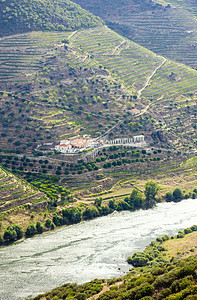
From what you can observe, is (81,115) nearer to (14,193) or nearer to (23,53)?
(23,53)

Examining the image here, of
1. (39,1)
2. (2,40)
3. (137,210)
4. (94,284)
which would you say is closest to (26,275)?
(94,284)

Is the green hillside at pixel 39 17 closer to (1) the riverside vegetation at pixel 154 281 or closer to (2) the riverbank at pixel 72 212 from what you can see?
(2) the riverbank at pixel 72 212

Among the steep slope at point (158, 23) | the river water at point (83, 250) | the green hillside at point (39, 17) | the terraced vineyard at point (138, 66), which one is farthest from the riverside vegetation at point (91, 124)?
the river water at point (83, 250)

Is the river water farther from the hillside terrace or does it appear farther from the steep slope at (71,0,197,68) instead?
the steep slope at (71,0,197,68)

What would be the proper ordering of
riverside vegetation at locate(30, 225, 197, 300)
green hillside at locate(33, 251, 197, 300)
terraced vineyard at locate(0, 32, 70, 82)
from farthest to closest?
terraced vineyard at locate(0, 32, 70, 82)
riverside vegetation at locate(30, 225, 197, 300)
green hillside at locate(33, 251, 197, 300)

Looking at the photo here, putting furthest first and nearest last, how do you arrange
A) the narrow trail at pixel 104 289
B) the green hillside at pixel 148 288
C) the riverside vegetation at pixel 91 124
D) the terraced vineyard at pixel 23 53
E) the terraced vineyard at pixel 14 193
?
the terraced vineyard at pixel 23 53 < the terraced vineyard at pixel 14 193 < the riverside vegetation at pixel 91 124 < the narrow trail at pixel 104 289 < the green hillside at pixel 148 288

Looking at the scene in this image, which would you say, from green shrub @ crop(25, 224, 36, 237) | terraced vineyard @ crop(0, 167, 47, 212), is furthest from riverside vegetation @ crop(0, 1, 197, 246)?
green shrub @ crop(25, 224, 36, 237)
